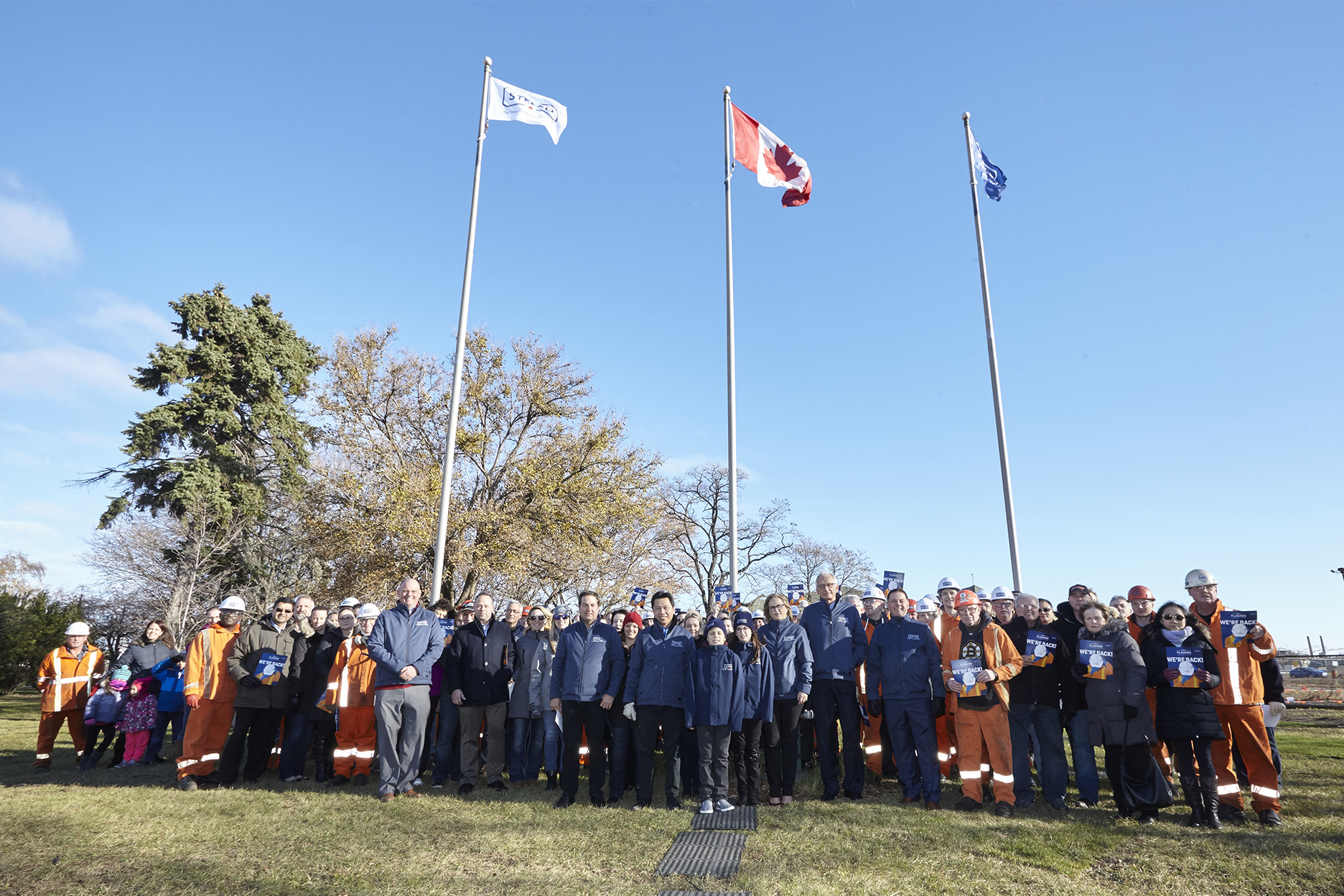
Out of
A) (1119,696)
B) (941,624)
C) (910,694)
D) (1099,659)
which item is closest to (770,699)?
(910,694)

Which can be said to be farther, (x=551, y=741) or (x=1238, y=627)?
(x=551, y=741)

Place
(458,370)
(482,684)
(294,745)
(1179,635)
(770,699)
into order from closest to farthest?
1. (1179,635)
2. (770,699)
3. (482,684)
4. (294,745)
5. (458,370)

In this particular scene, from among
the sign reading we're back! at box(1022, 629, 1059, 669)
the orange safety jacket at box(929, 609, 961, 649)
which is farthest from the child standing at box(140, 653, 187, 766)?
the sign reading we're back! at box(1022, 629, 1059, 669)

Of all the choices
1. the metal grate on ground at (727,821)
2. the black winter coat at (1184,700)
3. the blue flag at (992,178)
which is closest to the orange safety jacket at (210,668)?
the metal grate on ground at (727,821)

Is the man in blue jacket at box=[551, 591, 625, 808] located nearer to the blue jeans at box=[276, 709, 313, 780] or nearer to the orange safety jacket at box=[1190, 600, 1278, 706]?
the blue jeans at box=[276, 709, 313, 780]

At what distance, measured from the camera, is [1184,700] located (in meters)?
6.91

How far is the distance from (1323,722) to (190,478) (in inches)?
1250

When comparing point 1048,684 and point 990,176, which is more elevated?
point 990,176

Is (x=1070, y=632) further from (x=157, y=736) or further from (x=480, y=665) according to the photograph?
(x=157, y=736)

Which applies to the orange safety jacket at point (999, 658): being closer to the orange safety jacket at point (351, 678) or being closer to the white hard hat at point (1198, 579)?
the white hard hat at point (1198, 579)

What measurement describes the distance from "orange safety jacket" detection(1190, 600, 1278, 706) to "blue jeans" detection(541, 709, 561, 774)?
6807 mm

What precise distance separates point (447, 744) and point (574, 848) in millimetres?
3512

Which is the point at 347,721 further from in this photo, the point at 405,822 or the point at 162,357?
the point at 162,357

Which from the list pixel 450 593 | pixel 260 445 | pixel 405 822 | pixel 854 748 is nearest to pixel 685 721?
pixel 854 748
